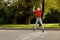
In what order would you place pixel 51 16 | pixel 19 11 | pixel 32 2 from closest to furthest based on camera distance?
pixel 32 2
pixel 19 11
pixel 51 16

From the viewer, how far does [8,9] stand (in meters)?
36.8

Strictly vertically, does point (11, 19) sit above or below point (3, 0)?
below

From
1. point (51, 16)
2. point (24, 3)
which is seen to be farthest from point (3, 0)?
point (51, 16)

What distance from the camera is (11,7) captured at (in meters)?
36.0

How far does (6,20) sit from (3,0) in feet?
18.7

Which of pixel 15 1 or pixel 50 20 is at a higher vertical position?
pixel 15 1

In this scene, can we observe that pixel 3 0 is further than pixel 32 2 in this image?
Yes

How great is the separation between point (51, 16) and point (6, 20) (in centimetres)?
758

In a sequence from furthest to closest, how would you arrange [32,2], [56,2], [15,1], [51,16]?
[51,16], [15,1], [32,2], [56,2]

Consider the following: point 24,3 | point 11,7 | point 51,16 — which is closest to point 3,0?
point 11,7

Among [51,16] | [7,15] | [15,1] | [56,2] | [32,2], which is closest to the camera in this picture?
[56,2]

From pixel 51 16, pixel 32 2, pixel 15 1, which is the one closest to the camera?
pixel 32 2

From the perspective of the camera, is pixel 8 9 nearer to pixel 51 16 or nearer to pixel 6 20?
pixel 6 20

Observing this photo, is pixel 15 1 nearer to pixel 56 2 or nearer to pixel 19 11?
pixel 19 11
